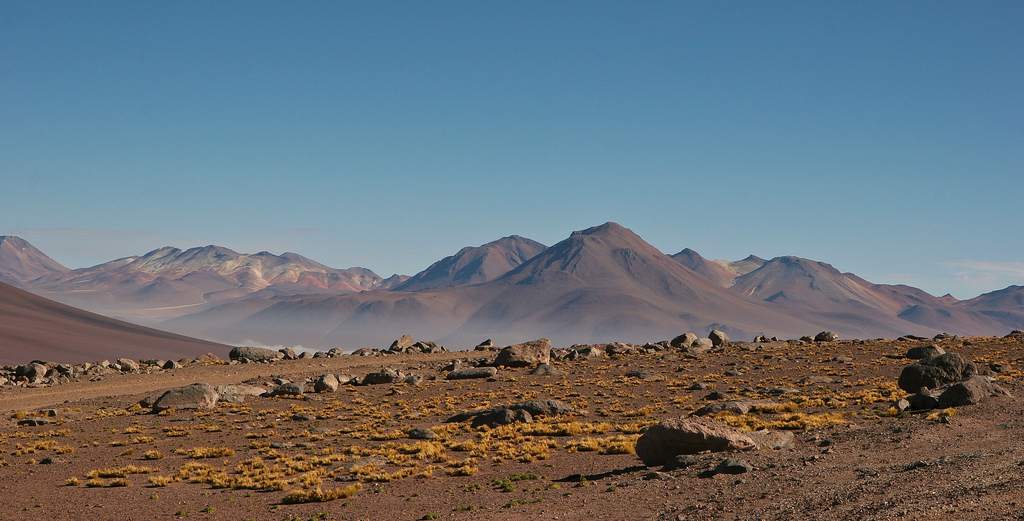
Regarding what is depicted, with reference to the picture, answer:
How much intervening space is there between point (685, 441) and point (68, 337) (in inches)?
6829

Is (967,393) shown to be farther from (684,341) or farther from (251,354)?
(251,354)

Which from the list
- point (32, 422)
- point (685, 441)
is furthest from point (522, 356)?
point (685, 441)

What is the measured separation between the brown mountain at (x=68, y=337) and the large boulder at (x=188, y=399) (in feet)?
381

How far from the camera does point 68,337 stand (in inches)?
6368

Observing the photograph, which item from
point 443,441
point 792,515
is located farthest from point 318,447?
point 792,515

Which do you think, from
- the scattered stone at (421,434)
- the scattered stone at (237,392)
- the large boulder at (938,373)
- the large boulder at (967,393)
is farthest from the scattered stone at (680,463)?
the scattered stone at (237,392)

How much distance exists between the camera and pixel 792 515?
15.1 meters

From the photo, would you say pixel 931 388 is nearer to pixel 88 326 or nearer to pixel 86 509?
pixel 86 509

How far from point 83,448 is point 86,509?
10.5 metres

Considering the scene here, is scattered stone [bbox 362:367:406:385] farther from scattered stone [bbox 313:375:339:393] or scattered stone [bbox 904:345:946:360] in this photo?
scattered stone [bbox 904:345:946:360]

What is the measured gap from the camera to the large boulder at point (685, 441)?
→ 843 inches

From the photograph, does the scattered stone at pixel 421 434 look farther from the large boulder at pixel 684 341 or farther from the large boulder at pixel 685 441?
the large boulder at pixel 684 341

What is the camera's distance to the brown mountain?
14550 centimetres

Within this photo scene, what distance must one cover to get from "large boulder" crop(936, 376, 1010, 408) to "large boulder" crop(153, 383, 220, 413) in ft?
110
